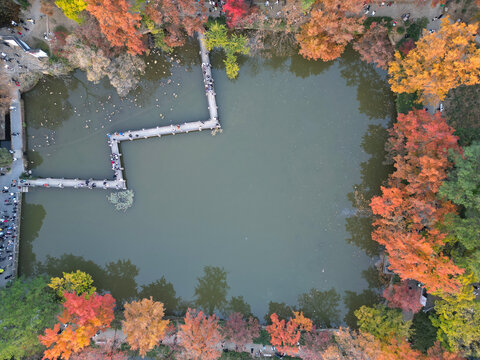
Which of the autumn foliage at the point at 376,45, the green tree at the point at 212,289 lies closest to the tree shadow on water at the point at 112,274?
the green tree at the point at 212,289

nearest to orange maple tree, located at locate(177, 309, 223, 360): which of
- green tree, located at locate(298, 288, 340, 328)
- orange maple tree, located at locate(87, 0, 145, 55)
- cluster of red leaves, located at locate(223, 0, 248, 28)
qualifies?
green tree, located at locate(298, 288, 340, 328)

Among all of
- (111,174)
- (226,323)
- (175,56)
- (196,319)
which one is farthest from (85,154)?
(226,323)

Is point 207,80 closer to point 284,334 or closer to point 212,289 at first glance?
point 212,289

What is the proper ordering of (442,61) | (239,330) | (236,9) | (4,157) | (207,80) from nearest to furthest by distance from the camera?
1. (442,61)
2. (236,9)
3. (239,330)
4. (4,157)
5. (207,80)

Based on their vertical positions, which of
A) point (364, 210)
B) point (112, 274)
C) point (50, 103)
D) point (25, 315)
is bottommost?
point (25, 315)

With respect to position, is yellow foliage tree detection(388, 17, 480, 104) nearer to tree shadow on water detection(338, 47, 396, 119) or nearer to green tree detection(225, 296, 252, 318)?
tree shadow on water detection(338, 47, 396, 119)

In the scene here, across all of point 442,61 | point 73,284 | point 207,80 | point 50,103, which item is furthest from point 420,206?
point 50,103

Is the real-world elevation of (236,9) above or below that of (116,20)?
above

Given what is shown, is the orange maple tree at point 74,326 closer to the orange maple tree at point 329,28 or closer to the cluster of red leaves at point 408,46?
the orange maple tree at point 329,28
